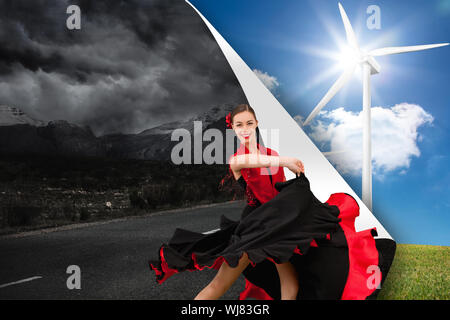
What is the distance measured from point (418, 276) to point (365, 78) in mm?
4949

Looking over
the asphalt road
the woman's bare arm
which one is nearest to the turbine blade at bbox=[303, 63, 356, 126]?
the asphalt road

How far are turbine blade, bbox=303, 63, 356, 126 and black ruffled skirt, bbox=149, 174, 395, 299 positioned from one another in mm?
5654

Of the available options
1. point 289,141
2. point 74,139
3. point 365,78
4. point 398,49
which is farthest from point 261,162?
point 74,139

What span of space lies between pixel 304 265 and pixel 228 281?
64 centimetres

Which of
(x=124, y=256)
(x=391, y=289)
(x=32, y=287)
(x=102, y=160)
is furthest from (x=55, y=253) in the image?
(x=102, y=160)

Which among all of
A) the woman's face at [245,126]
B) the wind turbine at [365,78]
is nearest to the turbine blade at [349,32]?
the wind turbine at [365,78]

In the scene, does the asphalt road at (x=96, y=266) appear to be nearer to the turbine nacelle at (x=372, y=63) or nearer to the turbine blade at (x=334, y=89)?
the turbine blade at (x=334, y=89)

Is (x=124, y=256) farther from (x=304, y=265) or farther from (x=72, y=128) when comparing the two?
(x=72, y=128)

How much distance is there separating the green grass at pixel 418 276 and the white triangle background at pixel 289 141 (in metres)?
1.05

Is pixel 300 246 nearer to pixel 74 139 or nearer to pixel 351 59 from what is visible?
pixel 351 59

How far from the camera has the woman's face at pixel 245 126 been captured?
2.82 m

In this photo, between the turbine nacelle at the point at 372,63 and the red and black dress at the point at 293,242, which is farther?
the turbine nacelle at the point at 372,63

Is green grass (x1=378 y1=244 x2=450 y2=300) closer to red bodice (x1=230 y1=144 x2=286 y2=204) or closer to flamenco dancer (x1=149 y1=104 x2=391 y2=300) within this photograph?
flamenco dancer (x1=149 y1=104 x2=391 y2=300)

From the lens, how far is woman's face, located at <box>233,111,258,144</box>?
282 centimetres
